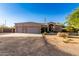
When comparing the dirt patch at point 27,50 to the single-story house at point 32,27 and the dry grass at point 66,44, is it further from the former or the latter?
the single-story house at point 32,27

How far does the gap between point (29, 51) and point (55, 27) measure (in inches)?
57.9

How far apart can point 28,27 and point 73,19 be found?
183 centimetres

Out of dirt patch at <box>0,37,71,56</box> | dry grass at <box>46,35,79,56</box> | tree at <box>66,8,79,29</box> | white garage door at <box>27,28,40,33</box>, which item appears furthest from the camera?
white garage door at <box>27,28,40,33</box>

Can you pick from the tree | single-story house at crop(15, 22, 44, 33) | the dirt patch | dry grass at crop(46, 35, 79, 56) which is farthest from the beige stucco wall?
the tree

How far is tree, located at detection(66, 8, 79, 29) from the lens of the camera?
677 centimetres

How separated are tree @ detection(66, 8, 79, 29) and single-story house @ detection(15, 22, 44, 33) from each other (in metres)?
1.15

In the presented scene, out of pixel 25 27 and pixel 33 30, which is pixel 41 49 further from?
pixel 25 27

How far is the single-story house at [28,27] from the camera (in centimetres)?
712

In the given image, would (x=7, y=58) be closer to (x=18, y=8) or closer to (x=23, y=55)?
(x=23, y=55)

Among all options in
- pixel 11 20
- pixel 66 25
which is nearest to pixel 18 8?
pixel 11 20

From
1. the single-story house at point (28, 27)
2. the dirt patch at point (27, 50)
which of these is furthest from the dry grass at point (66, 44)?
the single-story house at point (28, 27)

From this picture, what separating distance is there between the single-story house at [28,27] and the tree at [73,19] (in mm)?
1149

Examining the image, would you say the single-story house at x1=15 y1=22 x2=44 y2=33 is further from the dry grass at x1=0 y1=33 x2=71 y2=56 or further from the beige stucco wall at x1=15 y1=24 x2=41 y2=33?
the dry grass at x1=0 y1=33 x2=71 y2=56

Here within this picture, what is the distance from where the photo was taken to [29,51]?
231 inches
